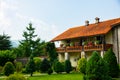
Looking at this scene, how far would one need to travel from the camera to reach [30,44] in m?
69.4

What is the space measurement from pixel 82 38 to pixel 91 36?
3192 mm

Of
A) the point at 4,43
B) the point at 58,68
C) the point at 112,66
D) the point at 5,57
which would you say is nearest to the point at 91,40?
the point at 58,68

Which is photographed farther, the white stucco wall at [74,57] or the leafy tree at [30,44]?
the leafy tree at [30,44]

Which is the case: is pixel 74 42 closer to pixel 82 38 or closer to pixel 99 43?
pixel 82 38

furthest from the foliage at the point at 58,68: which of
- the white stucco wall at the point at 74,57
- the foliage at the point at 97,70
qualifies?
the foliage at the point at 97,70

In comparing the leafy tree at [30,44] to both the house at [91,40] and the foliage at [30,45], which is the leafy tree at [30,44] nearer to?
the foliage at [30,45]

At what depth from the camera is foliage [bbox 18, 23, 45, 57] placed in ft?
220

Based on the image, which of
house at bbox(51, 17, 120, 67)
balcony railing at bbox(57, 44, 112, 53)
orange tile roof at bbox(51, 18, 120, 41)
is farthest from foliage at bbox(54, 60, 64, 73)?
orange tile roof at bbox(51, 18, 120, 41)

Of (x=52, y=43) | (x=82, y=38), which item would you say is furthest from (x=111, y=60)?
(x=52, y=43)

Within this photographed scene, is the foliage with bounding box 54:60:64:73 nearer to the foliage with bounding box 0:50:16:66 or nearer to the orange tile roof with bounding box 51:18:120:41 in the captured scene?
the orange tile roof with bounding box 51:18:120:41

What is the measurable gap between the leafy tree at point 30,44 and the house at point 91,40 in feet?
60.7

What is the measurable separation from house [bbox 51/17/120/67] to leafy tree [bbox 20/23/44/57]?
18512 mm

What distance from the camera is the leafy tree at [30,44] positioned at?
67162 millimetres

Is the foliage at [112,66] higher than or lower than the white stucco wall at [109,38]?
lower
